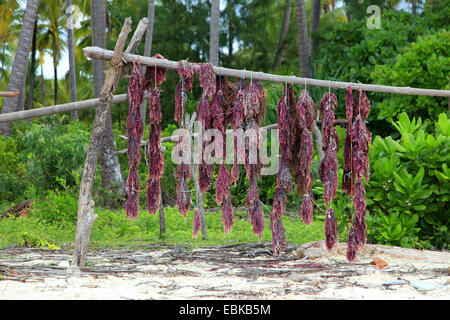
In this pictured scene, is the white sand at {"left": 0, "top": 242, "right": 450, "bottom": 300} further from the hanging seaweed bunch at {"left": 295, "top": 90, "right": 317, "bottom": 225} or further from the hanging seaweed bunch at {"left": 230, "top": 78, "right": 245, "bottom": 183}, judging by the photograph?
the hanging seaweed bunch at {"left": 230, "top": 78, "right": 245, "bottom": 183}

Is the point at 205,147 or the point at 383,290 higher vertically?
the point at 205,147

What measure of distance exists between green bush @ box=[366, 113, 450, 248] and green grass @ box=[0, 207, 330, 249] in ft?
2.79

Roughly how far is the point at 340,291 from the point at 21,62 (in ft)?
28.9

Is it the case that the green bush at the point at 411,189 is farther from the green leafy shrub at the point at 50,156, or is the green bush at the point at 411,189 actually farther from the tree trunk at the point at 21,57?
the tree trunk at the point at 21,57

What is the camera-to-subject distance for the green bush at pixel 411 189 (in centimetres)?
509

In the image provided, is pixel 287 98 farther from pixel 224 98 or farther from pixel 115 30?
pixel 115 30

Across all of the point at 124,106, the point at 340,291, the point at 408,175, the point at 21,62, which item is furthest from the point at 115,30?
the point at 340,291

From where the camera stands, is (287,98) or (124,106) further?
(124,106)

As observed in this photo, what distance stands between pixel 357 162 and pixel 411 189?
1386 millimetres

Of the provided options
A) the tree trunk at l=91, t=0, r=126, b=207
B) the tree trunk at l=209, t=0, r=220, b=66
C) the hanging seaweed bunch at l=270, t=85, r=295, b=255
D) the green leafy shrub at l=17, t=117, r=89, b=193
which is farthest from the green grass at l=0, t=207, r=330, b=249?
the tree trunk at l=209, t=0, r=220, b=66

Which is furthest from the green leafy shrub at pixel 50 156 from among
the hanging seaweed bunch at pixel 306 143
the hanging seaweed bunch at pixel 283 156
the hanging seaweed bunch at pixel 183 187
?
the hanging seaweed bunch at pixel 306 143

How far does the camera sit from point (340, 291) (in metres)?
3.75

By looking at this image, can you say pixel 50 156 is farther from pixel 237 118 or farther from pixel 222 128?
pixel 237 118

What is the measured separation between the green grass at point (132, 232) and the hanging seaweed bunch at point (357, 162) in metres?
1.86
